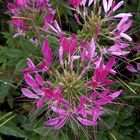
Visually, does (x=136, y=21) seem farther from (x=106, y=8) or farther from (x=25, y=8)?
(x=25, y=8)

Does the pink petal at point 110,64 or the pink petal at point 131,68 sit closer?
the pink petal at point 110,64

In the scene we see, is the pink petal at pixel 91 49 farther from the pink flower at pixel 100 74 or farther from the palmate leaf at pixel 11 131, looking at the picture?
the palmate leaf at pixel 11 131

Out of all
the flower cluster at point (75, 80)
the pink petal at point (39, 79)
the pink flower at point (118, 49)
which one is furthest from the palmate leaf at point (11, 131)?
the pink flower at point (118, 49)

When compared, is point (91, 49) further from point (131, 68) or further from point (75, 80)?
point (131, 68)

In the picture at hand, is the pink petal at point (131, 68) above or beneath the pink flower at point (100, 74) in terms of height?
beneath

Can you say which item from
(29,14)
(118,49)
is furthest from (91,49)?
(29,14)

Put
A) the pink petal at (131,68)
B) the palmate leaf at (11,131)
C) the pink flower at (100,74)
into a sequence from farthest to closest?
the pink petal at (131,68)
the palmate leaf at (11,131)
the pink flower at (100,74)

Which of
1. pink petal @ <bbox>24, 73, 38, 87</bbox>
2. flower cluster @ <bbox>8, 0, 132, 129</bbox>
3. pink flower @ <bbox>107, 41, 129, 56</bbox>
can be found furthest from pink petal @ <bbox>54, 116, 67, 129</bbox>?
pink flower @ <bbox>107, 41, 129, 56</bbox>

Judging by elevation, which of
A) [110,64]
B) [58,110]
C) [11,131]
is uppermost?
[110,64]

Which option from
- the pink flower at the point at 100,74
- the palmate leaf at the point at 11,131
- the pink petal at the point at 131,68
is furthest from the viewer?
the pink petal at the point at 131,68

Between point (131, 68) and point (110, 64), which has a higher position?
point (110, 64)

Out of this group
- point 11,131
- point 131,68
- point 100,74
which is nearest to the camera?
point 100,74

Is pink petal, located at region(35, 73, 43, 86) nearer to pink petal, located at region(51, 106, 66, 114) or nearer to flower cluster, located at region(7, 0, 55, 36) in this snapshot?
pink petal, located at region(51, 106, 66, 114)
